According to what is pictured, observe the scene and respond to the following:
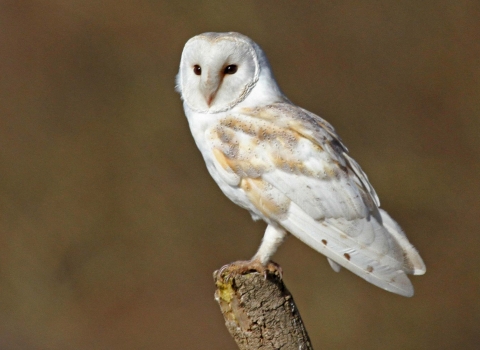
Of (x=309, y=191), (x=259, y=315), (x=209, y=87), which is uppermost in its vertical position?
(x=209, y=87)

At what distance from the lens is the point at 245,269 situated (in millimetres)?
2467

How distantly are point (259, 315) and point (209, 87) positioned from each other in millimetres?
879

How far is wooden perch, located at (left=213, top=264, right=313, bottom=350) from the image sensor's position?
7.49ft

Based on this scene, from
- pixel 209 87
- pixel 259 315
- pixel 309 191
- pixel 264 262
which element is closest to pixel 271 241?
pixel 264 262

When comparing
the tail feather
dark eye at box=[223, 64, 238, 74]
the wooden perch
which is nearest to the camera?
the wooden perch

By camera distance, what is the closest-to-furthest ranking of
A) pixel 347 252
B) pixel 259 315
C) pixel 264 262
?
pixel 259 315 < pixel 347 252 < pixel 264 262

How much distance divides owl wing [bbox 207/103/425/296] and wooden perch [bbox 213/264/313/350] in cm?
25

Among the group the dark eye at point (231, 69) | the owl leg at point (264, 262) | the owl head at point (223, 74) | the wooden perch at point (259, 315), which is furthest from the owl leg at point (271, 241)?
the dark eye at point (231, 69)

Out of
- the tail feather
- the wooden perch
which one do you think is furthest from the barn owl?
the wooden perch

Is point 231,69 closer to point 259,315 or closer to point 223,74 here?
point 223,74

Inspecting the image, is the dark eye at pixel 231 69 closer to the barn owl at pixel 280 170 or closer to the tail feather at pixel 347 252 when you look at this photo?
the barn owl at pixel 280 170

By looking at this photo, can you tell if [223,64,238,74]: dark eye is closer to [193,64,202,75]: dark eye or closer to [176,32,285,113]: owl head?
[176,32,285,113]: owl head

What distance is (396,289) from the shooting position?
2.43 m

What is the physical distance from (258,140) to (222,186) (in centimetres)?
25
